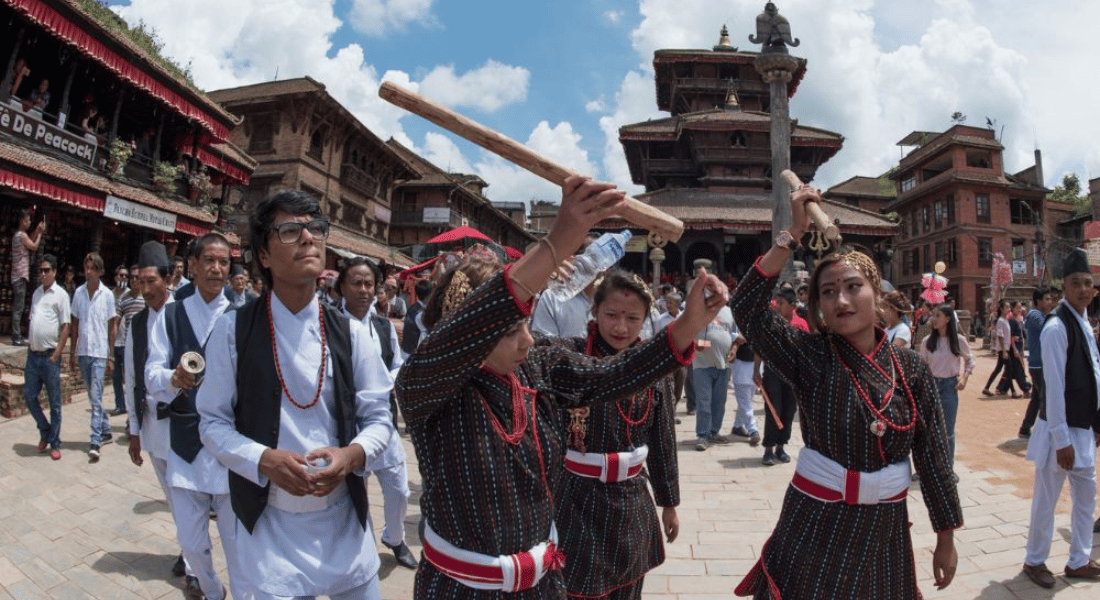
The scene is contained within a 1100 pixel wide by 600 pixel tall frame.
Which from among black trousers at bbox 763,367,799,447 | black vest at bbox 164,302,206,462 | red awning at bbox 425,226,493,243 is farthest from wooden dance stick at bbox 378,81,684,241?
red awning at bbox 425,226,493,243

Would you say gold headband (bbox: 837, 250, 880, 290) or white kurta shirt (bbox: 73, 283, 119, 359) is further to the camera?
white kurta shirt (bbox: 73, 283, 119, 359)

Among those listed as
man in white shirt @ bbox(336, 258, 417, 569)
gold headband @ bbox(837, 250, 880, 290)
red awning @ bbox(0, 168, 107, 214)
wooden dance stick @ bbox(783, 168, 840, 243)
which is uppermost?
red awning @ bbox(0, 168, 107, 214)

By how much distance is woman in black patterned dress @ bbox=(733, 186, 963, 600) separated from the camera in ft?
7.41

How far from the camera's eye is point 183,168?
617 inches

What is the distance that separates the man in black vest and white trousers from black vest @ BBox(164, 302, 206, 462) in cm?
507

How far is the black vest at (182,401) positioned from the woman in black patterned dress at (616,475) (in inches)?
80.9

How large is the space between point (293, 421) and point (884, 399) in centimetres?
213

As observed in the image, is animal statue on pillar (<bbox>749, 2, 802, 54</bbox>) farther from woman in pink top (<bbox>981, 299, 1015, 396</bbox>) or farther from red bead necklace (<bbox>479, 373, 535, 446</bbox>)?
red bead necklace (<bbox>479, 373, 535, 446</bbox>)

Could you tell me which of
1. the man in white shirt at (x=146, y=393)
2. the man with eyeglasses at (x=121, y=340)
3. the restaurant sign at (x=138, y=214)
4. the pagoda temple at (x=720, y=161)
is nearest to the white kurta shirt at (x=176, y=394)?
the man in white shirt at (x=146, y=393)

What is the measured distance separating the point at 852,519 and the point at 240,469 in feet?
7.01

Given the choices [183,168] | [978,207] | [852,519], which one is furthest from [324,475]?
[978,207]

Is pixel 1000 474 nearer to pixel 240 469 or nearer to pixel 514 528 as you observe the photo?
pixel 514 528

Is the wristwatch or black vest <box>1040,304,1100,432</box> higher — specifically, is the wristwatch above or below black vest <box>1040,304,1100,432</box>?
above

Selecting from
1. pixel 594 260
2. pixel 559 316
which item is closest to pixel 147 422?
pixel 559 316
